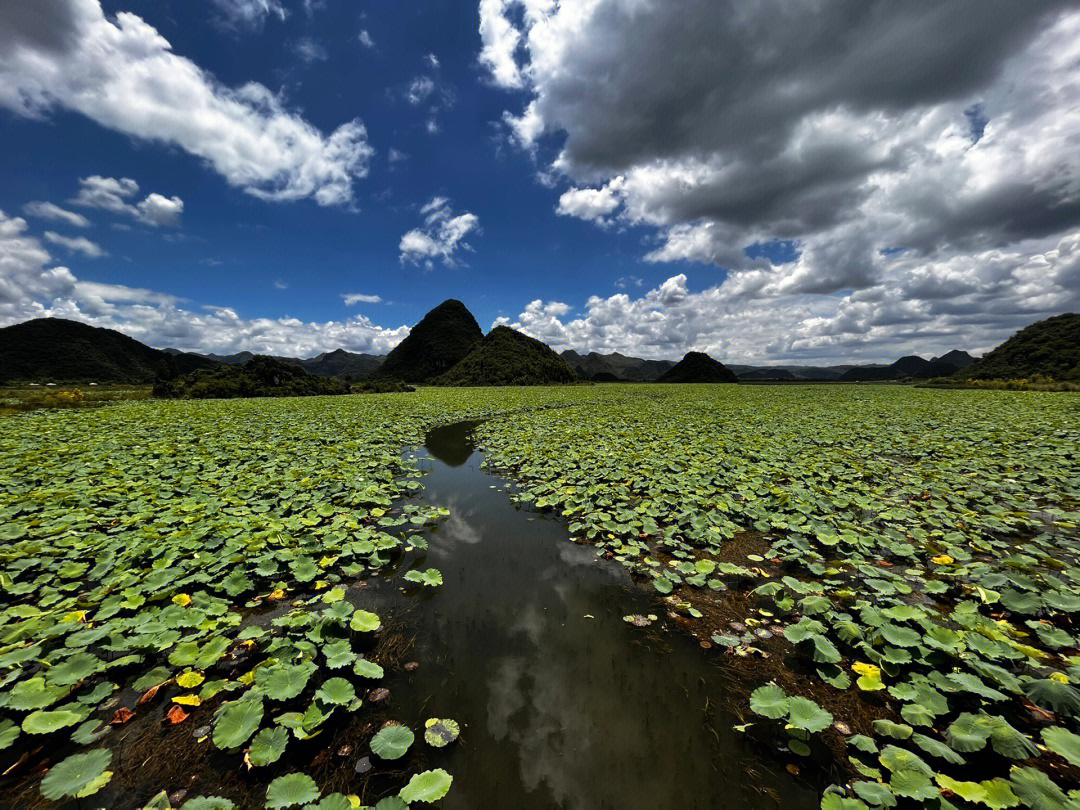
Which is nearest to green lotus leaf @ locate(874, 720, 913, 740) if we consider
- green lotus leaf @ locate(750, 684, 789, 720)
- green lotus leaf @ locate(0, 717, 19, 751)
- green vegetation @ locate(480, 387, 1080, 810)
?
green vegetation @ locate(480, 387, 1080, 810)

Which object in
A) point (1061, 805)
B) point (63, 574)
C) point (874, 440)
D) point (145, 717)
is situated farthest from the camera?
point (874, 440)

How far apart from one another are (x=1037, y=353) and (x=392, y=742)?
11350 cm

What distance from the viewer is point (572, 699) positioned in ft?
9.68

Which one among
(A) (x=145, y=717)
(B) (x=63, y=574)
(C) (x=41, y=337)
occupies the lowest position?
(A) (x=145, y=717)

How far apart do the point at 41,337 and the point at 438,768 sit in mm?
182258

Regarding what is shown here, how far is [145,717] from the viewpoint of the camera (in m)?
2.63

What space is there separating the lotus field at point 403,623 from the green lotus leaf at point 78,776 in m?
0.01

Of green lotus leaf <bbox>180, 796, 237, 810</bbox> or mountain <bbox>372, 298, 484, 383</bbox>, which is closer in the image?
green lotus leaf <bbox>180, 796, 237, 810</bbox>

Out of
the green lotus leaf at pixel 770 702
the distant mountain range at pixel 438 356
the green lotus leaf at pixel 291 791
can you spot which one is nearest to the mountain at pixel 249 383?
the distant mountain range at pixel 438 356

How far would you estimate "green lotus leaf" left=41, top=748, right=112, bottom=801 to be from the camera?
6.64 ft

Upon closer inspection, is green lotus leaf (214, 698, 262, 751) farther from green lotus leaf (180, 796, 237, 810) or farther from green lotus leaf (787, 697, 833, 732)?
green lotus leaf (787, 697, 833, 732)

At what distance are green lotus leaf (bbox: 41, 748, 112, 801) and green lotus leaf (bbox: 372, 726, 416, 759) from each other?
143 cm

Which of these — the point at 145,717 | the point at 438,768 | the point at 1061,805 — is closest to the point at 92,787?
the point at 145,717

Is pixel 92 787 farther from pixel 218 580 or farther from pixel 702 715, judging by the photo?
pixel 702 715
